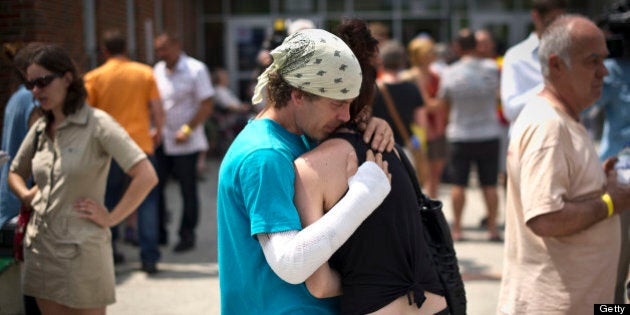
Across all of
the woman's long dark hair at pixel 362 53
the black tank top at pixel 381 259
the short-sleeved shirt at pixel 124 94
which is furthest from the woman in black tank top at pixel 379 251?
the short-sleeved shirt at pixel 124 94

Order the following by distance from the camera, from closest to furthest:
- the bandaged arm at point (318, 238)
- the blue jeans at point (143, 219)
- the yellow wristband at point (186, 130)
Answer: the bandaged arm at point (318, 238) → the blue jeans at point (143, 219) → the yellow wristband at point (186, 130)

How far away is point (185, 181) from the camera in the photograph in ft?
24.8

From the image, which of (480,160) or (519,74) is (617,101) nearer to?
(519,74)

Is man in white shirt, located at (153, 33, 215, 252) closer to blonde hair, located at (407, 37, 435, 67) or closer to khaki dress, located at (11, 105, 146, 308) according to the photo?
blonde hair, located at (407, 37, 435, 67)

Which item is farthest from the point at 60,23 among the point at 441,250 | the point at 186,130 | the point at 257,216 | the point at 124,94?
the point at 257,216

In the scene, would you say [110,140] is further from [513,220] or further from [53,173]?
[513,220]

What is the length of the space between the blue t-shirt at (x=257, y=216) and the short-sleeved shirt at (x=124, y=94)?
15.1 ft

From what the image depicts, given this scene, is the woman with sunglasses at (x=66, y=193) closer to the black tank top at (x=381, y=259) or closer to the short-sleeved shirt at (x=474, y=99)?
the black tank top at (x=381, y=259)

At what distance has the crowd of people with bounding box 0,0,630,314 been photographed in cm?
227

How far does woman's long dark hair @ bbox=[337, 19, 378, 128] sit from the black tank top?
20 cm

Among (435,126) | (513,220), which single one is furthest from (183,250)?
(513,220)

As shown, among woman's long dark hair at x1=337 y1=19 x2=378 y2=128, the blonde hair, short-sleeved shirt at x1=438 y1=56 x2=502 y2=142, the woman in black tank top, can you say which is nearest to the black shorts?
short-sleeved shirt at x1=438 y1=56 x2=502 y2=142

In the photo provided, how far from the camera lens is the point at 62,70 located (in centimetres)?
367

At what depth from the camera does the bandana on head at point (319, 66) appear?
7.40 feet
